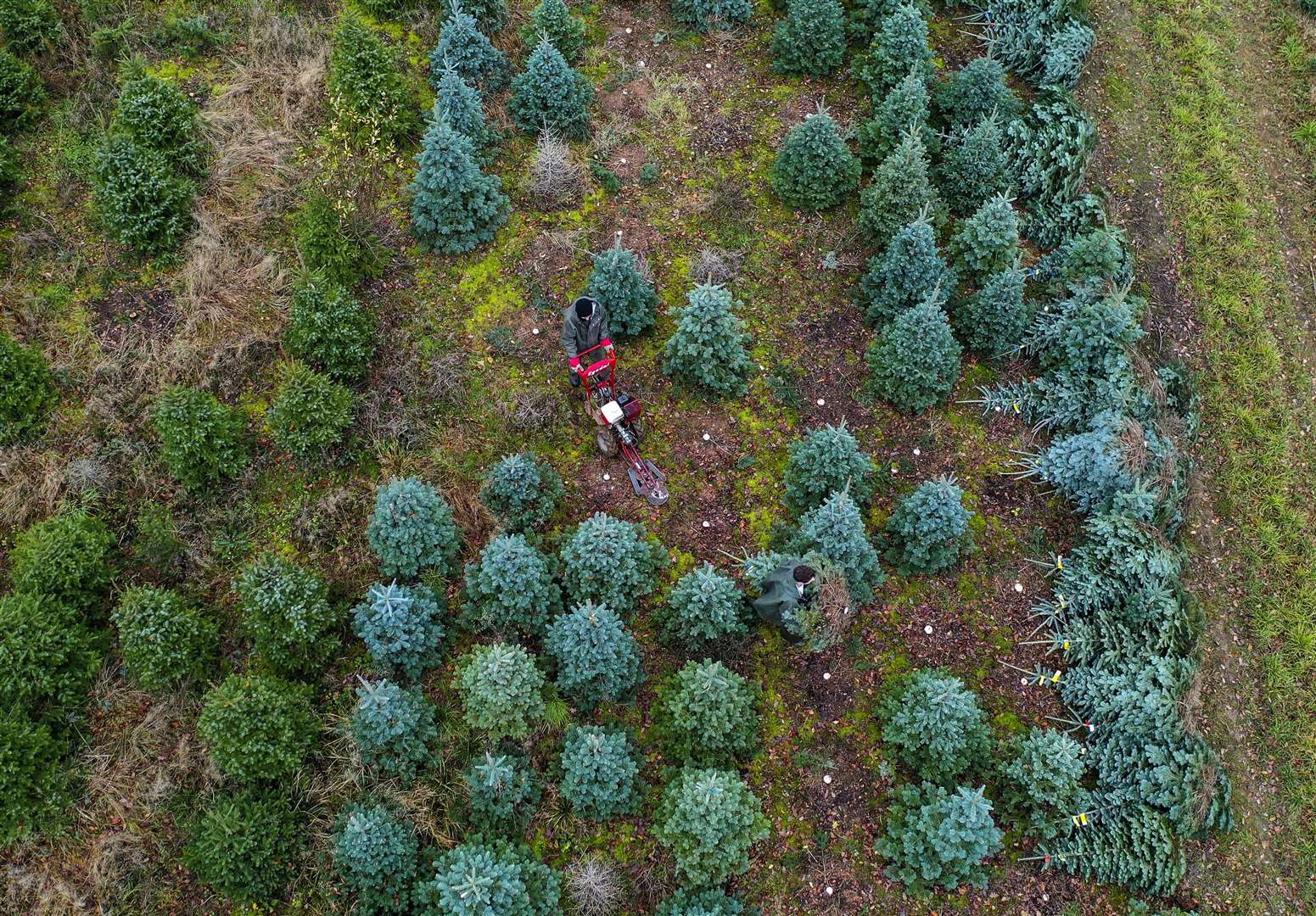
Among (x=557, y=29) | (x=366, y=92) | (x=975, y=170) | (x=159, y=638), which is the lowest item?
(x=159, y=638)

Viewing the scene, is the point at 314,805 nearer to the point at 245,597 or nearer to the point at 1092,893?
the point at 245,597

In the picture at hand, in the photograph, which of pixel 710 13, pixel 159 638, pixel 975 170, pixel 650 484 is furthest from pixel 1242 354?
pixel 159 638

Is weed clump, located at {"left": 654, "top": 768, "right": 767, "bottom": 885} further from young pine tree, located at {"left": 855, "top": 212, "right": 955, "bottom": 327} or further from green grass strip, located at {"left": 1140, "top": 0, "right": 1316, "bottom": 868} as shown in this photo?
young pine tree, located at {"left": 855, "top": 212, "right": 955, "bottom": 327}

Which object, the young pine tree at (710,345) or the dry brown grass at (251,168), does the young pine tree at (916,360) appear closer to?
the young pine tree at (710,345)

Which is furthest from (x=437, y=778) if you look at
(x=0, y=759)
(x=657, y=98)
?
(x=657, y=98)

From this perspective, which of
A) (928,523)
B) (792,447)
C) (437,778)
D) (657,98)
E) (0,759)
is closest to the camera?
(0,759)

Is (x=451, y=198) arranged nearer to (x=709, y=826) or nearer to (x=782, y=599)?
(x=782, y=599)

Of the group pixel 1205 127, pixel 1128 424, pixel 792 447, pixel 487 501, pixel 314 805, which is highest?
pixel 1205 127
